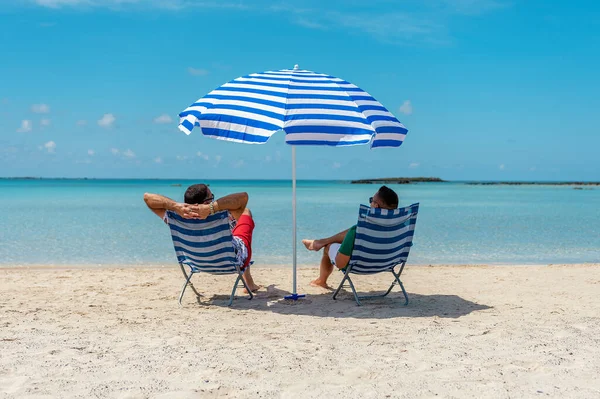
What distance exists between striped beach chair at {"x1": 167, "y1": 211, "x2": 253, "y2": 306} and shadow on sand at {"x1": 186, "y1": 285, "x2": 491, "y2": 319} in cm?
43

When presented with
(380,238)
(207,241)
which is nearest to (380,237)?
(380,238)

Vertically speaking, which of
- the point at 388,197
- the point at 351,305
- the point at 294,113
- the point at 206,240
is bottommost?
the point at 351,305

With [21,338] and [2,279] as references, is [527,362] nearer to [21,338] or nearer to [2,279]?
[21,338]

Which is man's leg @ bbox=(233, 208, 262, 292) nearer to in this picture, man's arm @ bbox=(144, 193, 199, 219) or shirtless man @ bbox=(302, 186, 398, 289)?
shirtless man @ bbox=(302, 186, 398, 289)

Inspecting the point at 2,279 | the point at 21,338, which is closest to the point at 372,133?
the point at 21,338

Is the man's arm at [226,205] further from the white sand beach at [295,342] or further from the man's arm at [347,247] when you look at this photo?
the man's arm at [347,247]

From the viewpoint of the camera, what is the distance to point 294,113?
439cm

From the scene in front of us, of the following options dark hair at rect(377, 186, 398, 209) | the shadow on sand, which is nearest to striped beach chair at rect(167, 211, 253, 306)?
the shadow on sand

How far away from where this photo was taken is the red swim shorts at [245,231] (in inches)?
201

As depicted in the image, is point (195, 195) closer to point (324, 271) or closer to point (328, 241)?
point (328, 241)

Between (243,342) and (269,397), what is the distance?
0.97 m

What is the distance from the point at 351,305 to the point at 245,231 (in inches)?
47.2

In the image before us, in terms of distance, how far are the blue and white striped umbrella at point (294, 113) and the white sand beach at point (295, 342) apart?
4.82ft

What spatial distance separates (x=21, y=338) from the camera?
3.71m
